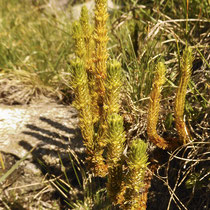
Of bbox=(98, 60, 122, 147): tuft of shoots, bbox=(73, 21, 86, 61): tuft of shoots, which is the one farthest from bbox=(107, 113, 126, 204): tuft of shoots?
bbox=(73, 21, 86, 61): tuft of shoots

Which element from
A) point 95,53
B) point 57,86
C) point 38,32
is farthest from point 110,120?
point 38,32

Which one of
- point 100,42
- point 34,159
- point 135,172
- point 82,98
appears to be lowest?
point 34,159

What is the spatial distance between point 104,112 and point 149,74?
0.75m

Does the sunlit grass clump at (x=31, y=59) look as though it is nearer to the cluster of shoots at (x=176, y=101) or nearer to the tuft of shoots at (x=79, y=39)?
the tuft of shoots at (x=79, y=39)

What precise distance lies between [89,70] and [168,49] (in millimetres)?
1007

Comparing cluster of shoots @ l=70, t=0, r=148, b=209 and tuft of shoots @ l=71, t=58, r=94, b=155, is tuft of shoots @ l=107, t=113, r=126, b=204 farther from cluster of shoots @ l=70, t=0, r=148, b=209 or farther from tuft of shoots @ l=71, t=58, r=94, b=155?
tuft of shoots @ l=71, t=58, r=94, b=155

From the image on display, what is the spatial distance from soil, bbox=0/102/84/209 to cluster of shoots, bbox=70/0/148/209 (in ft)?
1.54

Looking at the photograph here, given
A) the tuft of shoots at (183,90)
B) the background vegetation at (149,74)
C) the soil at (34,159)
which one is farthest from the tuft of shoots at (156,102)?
the soil at (34,159)

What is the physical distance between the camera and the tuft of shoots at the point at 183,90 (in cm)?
145

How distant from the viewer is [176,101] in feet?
5.30

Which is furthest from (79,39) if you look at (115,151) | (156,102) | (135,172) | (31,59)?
(31,59)

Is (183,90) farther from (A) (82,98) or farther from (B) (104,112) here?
(A) (82,98)

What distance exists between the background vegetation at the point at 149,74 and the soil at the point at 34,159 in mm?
266

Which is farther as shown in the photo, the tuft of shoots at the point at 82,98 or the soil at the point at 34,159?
the soil at the point at 34,159
